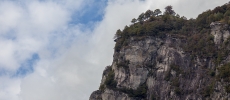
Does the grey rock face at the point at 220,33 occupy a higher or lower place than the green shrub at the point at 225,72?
higher

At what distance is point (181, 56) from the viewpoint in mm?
104688

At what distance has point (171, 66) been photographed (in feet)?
342

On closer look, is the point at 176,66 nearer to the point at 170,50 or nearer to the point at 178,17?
the point at 170,50

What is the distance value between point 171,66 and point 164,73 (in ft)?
8.37

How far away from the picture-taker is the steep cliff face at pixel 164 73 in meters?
96.1

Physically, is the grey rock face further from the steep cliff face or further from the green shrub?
the green shrub

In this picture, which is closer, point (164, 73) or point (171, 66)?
point (171, 66)

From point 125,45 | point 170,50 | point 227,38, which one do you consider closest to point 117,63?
point 125,45

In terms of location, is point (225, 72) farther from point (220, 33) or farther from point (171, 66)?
point (171, 66)

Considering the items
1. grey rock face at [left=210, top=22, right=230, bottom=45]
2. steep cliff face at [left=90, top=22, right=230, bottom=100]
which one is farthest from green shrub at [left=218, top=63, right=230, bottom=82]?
grey rock face at [left=210, top=22, right=230, bottom=45]

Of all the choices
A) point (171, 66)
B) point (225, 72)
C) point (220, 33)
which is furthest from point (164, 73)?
point (225, 72)

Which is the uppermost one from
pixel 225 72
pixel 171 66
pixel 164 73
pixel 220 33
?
pixel 220 33

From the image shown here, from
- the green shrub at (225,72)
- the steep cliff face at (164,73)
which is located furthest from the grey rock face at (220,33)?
the green shrub at (225,72)

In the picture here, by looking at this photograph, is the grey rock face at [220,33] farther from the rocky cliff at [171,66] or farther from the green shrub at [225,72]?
the green shrub at [225,72]
